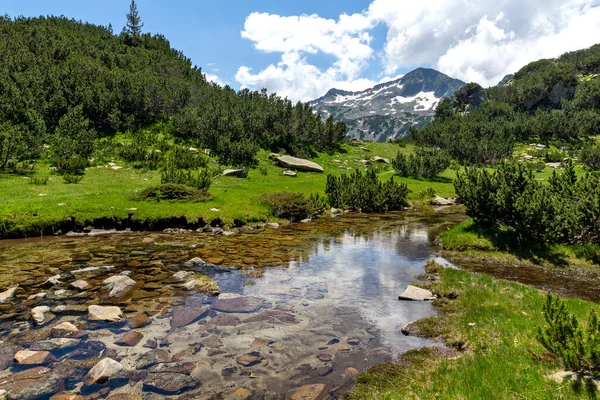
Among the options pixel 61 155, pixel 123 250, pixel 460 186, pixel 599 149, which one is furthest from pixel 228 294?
pixel 599 149

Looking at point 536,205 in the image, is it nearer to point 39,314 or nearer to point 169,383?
point 169,383

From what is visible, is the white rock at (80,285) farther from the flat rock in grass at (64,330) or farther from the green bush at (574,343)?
the green bush at (574,343)

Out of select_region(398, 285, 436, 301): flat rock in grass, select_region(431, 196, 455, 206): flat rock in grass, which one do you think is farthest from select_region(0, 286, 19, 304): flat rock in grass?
select_region(431, 196, 455, 206): flat rock in grass

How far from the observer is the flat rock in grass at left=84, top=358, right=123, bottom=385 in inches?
309

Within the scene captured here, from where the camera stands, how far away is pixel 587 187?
19.1 meters

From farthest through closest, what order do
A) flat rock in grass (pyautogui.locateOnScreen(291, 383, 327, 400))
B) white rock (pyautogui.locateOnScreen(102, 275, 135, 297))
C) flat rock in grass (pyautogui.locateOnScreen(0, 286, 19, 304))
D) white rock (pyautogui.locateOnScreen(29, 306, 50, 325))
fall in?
white rock (pyautogui.locateOnScreen(102, 275, 135, 297))
flat rock in grass (pyautogui.locateOnScreen(0, 286, 19, 304))
white rock (pyautogui.locateOnScreen(29, 306, 50, 325))
flat rock in grass (pyautogui.locateOnScreen(291, 383, 327, 400))

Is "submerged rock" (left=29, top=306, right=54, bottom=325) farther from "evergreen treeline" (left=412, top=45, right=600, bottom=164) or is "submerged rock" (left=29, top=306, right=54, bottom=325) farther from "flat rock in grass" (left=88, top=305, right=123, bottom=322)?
"evergreen treeline" (left=412, top=45, right=600, bottom=164)

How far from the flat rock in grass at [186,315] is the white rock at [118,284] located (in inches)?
114

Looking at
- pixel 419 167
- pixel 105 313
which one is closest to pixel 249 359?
pixel 105 313

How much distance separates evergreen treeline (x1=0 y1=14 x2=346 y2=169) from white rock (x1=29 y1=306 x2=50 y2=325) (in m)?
30.3

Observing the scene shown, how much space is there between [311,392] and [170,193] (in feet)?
83.5

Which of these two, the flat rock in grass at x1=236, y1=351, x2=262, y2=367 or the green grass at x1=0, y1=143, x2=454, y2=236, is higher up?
the green grass at x1=0, y1=143, x2=454, y2=236

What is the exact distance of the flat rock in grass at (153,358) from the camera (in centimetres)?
860

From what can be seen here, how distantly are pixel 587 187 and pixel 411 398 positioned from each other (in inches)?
743
